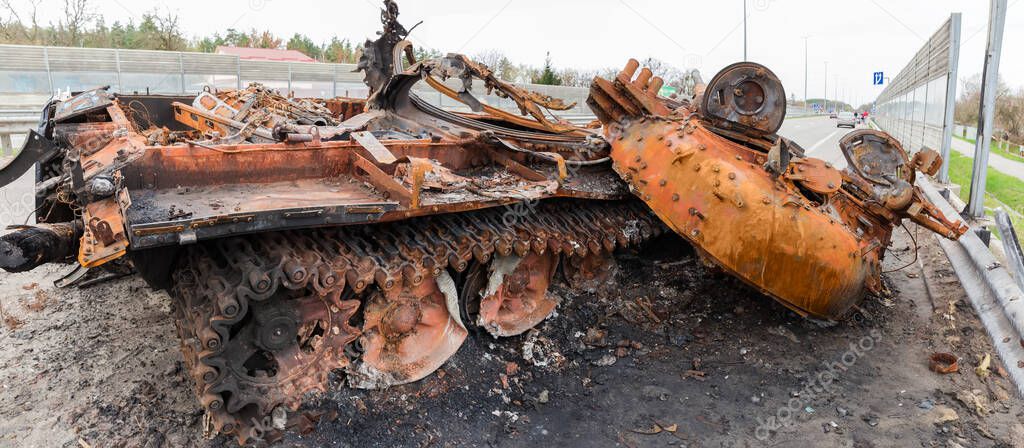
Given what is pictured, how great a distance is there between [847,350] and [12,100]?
58.3ft

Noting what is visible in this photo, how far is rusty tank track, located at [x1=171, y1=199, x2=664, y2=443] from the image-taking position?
3.64 meters

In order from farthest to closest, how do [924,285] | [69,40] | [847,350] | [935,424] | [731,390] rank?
[69,40]
[924,285]
[847,350]
[731,390]
[935,424]

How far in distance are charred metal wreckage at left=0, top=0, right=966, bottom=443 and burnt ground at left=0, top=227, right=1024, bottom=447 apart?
331mm

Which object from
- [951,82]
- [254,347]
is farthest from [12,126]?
[951,82]

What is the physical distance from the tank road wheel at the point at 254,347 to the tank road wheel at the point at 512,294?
1.33 m

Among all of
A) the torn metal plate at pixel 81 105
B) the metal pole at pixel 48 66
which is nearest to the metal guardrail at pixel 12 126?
the metal pole at pixel 48 66

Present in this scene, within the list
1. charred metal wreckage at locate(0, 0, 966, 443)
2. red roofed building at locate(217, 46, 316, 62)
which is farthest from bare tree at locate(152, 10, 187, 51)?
charred metal wreckage at locate(0, 0, 966, 443)

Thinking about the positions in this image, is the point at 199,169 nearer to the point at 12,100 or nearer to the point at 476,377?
the point at 476,377

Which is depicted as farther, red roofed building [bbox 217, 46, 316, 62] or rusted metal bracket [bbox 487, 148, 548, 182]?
red roofed building [bbox 217, 46, 316, 62]

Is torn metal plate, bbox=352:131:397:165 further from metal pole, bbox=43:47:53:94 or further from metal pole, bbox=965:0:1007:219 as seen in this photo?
metal pole, bbox=43:47:53:94

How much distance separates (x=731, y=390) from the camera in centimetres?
499

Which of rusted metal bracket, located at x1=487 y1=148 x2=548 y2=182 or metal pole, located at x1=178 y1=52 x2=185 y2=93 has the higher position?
metal pole, located at x1=178 y1=52 x2=185 y2=93

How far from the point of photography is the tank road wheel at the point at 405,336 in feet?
15.1

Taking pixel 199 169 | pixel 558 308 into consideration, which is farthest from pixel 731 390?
pixel 199 169
